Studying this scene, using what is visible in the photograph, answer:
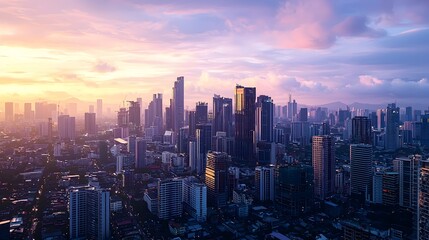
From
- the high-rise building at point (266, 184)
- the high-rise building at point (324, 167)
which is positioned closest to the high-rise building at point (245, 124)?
the high-rise building at point (324, 167)

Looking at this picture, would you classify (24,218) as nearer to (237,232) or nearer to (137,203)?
(137,203)

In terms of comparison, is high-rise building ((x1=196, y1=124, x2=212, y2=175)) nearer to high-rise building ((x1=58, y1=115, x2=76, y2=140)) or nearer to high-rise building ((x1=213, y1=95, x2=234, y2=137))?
high-rise building ((x1=213, y1=95, x2=234, y2=137))

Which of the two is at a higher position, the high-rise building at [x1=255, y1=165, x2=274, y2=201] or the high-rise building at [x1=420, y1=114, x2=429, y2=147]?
the high-rise building at [x1=420, y1=114, x2=429, y2=147]

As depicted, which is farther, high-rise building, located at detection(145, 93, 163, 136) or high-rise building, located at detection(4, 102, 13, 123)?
high-rise building, located at detection(4, 102, 13, 123)

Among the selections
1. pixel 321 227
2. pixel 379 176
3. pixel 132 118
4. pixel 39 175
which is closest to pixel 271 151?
pixel 379 176

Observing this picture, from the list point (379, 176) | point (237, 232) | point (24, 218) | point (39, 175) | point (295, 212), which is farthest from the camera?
point (39, 175)

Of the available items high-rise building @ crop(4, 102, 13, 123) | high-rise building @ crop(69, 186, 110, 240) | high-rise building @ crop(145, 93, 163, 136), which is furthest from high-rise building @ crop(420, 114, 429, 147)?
high-rise building @ crop(4, 102, 13, 123)
